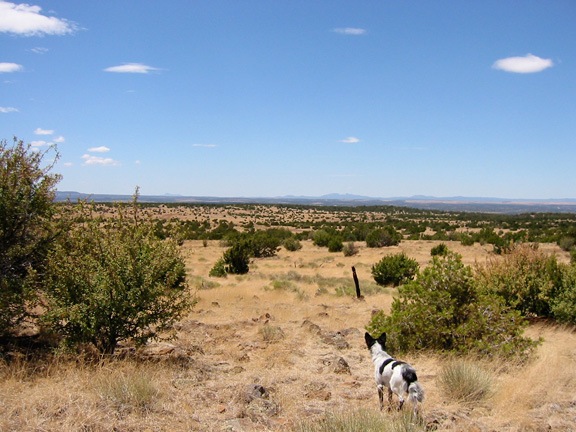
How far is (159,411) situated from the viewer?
240 inches

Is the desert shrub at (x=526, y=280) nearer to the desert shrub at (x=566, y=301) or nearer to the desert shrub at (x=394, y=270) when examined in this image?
the desert shrub at (x=566, y=301)

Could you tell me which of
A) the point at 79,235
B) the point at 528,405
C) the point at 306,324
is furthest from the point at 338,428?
the point at 306,324

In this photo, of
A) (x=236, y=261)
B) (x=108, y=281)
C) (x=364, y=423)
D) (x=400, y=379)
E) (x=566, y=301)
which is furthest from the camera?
(x=236, y=261)

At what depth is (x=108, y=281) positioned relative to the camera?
8.07 metres

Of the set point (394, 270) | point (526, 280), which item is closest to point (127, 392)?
point (526, 280)

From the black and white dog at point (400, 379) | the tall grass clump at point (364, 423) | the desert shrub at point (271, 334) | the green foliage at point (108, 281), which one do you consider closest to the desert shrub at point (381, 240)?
the desert shrub at point (271, 334)

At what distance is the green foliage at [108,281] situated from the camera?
809cm

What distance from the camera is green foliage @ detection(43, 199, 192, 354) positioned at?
809 centimetres

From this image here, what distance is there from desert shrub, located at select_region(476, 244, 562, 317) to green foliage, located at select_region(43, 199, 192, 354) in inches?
340

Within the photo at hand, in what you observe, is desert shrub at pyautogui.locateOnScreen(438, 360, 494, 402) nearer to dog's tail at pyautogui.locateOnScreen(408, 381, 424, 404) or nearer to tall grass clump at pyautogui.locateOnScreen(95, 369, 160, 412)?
dog's tail at pyautogui.locateOnScreen(408, 381, 424, 404)

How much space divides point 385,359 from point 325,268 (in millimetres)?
25404

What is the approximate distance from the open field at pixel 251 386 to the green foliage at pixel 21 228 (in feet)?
4.04

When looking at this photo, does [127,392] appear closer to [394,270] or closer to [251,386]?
[251,386]

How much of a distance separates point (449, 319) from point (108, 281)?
686cm
